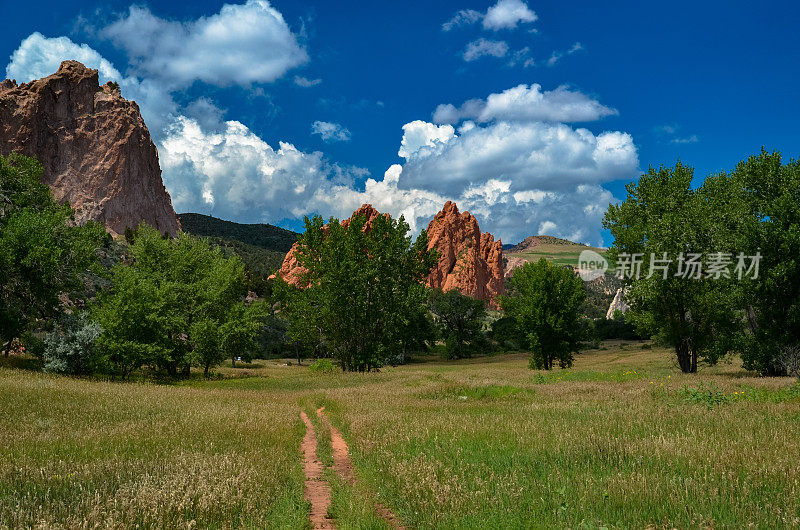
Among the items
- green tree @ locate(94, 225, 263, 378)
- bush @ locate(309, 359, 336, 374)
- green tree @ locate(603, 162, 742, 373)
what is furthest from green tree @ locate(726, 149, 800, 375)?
green tree @ locate(94, 225, 263, 378)

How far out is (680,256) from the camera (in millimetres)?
27078

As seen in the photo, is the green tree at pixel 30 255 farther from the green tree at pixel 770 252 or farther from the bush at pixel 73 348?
the green tree at pixel 770 252

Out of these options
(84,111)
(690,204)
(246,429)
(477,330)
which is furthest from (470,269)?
(246,429)

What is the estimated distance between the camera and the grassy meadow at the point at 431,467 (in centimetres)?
524

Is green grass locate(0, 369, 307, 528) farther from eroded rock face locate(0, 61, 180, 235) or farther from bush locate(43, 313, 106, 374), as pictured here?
eroded rock face locate(0, 61, 180, 235)

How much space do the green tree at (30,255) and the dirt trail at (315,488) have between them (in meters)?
24.1

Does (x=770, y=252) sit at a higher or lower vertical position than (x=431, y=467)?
higher

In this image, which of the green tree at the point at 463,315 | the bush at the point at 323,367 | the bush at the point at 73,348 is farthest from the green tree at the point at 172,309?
the green tree at the point at 463,315

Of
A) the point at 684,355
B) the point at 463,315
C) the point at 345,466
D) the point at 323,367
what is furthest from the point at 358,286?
the point at 463,315

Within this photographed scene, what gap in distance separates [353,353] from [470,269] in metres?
164

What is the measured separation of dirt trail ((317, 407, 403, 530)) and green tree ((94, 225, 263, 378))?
2093 centimetres

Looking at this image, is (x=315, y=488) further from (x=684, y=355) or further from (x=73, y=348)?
(x=684, y=355)

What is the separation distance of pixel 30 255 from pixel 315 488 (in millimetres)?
27097

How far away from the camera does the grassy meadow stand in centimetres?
524
